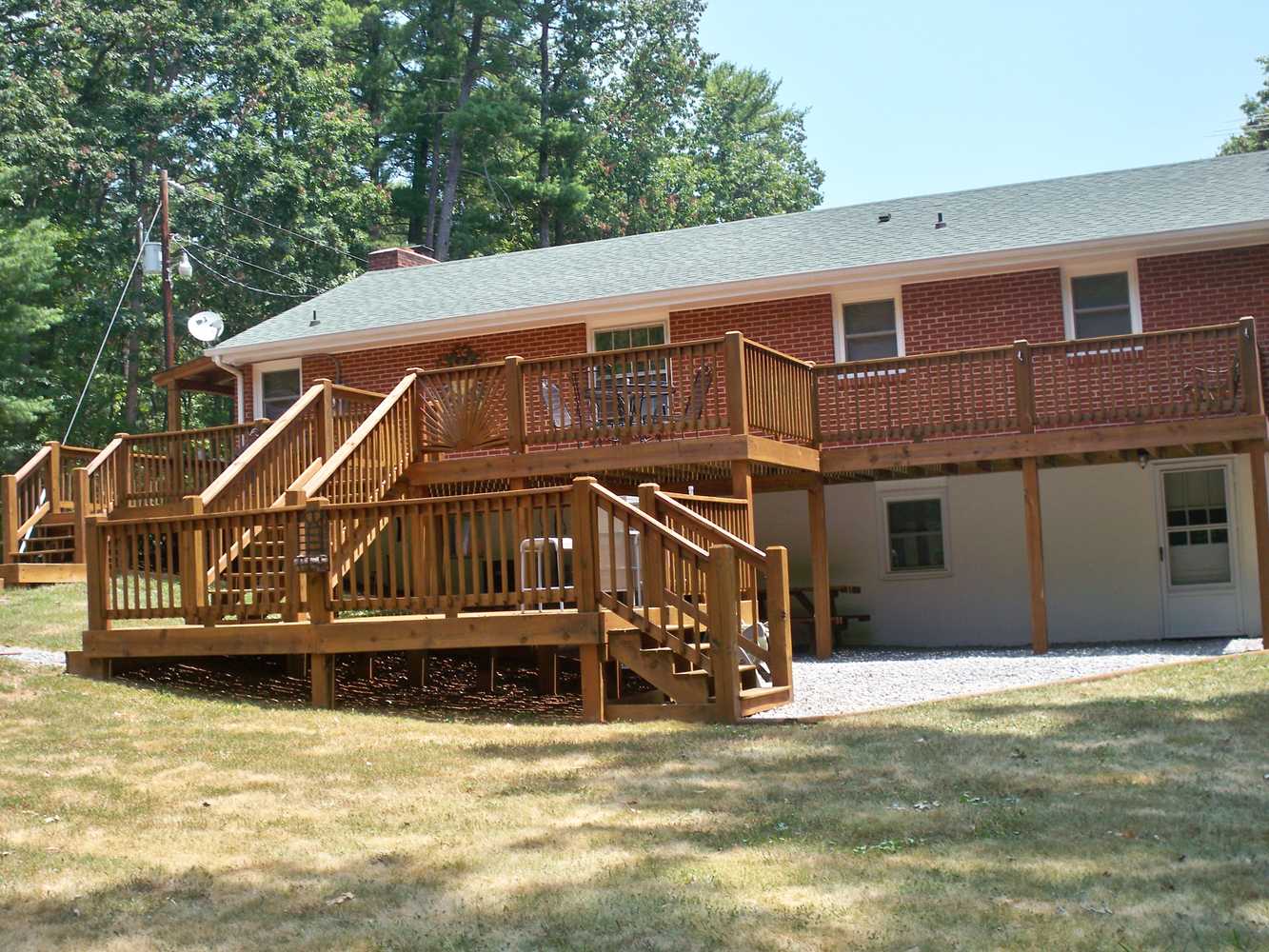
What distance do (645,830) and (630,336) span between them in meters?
13.1

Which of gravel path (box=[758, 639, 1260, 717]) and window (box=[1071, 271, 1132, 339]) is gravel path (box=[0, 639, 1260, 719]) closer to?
gravel path (box=[758, 639, 1260, 717])

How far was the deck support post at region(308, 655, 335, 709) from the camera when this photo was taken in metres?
11.4

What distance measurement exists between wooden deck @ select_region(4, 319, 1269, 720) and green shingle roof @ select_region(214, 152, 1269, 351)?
7.08 feet

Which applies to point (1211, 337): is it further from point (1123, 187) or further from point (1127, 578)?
point (1123, 187)

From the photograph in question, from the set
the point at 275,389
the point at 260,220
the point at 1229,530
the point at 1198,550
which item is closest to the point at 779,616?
the point at 1198,550

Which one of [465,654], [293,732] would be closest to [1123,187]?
[465,654]

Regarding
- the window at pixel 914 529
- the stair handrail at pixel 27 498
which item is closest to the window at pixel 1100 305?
the window at pixel 914 529

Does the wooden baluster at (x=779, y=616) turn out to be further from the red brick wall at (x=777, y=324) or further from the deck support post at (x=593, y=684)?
the red brick wall at (x=777, y=324)

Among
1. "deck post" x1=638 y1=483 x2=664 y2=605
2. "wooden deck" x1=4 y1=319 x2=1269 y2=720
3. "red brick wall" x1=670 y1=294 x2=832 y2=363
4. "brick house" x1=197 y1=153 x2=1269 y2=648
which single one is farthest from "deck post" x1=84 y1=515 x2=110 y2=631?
"red brick wall" x1=670 y1=294 x2=832 y2=363

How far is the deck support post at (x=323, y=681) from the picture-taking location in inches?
447

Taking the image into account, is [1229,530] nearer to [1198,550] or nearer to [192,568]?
[1198,550]

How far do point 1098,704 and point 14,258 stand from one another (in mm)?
25701

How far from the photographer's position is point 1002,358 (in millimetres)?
15578

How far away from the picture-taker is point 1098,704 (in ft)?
32.5
